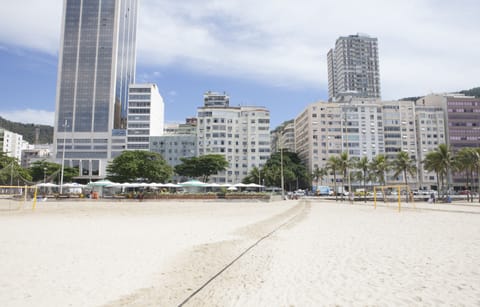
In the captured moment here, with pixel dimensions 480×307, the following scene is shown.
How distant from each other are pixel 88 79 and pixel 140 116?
2738 centimetres

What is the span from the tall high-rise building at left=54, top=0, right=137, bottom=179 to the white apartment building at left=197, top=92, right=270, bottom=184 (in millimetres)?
28614

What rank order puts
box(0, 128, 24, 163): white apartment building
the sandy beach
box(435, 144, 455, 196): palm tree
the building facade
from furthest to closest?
box(0, 128, 24, 163): white apartment building
the building facade
box(435, 144, 455, 196): palm tree
the sandy beach

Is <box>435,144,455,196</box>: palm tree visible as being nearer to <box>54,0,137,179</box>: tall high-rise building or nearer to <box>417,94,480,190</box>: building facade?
<box>417,94,480,190</box>: building facade

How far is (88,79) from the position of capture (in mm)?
118812

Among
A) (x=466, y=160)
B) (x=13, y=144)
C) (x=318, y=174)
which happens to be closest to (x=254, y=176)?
(x=318, y=174)

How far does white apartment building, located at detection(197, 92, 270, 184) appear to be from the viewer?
352ft

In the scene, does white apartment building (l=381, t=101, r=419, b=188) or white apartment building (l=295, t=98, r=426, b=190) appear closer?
white apartment building (l=295, t=98, r=426, b=190)

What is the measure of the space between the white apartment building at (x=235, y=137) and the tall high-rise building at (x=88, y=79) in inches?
1127

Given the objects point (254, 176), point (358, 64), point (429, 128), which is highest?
point (358, 64)

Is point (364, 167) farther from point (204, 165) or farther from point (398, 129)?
point (398, 129)

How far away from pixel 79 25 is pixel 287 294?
137638 millimetres

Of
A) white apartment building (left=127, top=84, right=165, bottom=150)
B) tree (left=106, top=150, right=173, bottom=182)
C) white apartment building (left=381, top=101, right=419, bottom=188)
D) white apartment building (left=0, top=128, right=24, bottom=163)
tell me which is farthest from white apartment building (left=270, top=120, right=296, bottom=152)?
white apartment building (left=0, top=128, right=24, bottom=163)

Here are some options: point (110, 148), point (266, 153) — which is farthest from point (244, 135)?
point (110, 148)

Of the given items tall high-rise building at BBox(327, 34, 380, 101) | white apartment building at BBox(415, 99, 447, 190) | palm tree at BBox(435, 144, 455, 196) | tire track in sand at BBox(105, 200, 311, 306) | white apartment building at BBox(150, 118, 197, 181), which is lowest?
tire track in sand at BBox(105, 200, 311, 306)
